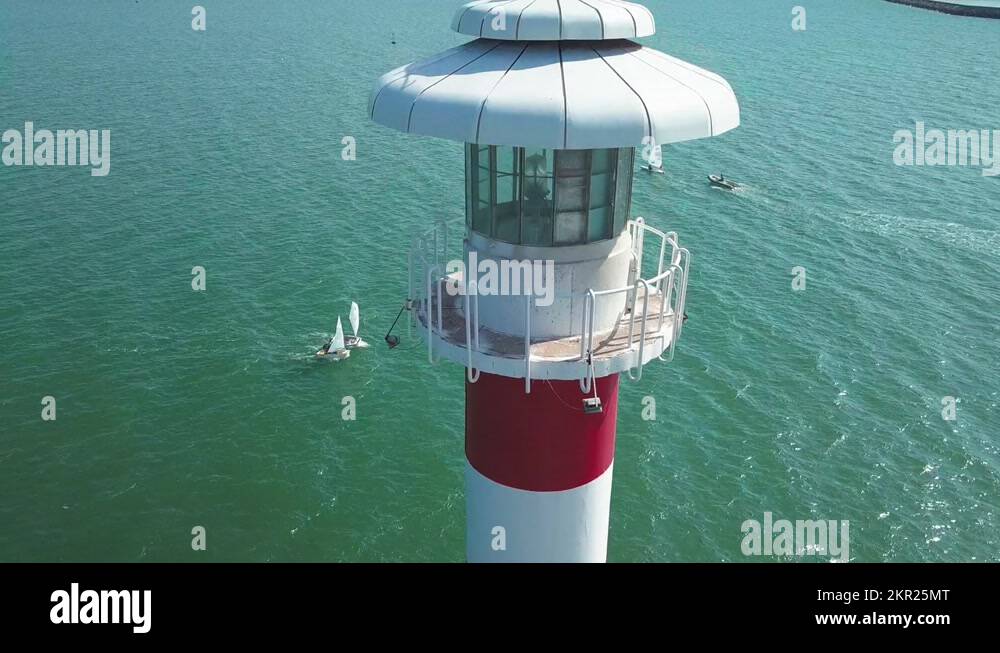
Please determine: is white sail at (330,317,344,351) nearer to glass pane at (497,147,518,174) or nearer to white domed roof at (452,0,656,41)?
glass pane at (497,147,518,174)

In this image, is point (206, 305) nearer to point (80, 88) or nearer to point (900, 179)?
point (80, 88)

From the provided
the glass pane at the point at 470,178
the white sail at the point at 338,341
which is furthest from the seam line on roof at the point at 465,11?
the white sail at the point at 338,341

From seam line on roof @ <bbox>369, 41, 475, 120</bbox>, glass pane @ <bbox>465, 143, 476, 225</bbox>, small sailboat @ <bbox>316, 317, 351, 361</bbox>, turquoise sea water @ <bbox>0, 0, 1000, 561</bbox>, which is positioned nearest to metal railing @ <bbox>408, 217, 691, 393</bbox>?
glass pane @ <bbox>465, 143, 476, 225</bbox>

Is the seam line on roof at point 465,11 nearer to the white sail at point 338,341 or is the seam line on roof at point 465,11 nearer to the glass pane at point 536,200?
the glass pane at point 536,200

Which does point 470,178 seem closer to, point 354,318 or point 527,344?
point 527,344

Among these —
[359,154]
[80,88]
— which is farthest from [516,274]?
[80,88]
